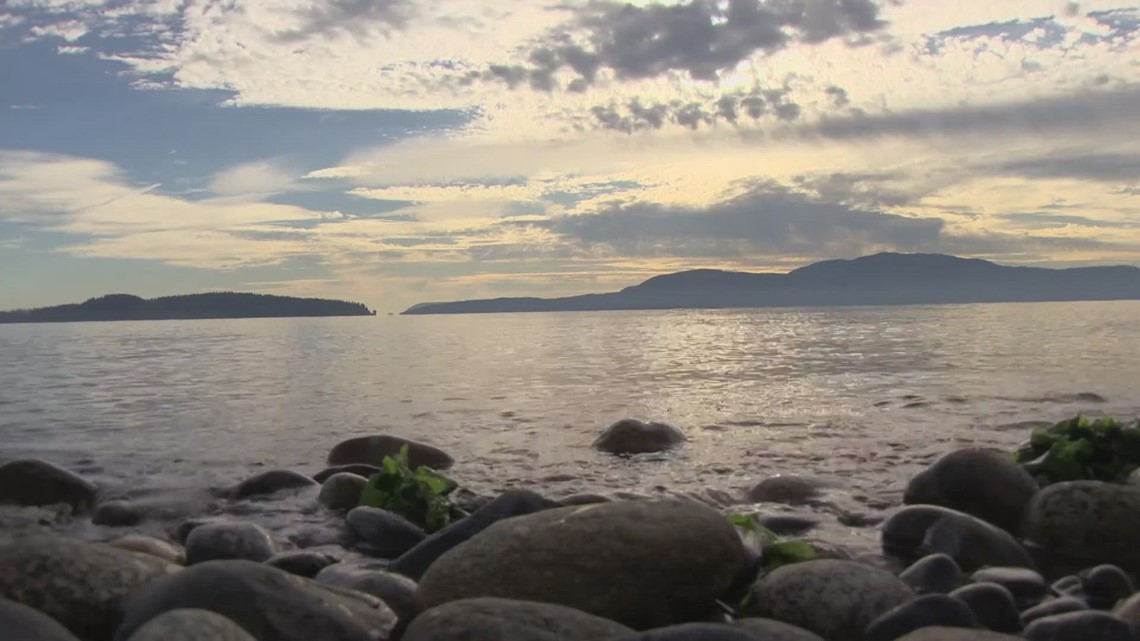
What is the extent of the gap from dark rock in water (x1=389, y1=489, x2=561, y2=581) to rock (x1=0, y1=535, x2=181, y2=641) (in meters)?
1.92

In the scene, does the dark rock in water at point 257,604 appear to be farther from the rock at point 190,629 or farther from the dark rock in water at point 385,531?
the dark rock in water at point 385,531

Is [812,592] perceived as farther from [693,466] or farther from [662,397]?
[662,397]

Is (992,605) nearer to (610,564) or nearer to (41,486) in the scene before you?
(610,564)

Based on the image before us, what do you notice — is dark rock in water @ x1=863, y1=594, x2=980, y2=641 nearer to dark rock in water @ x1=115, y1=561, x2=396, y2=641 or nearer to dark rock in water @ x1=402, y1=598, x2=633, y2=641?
dark rock in water @ x1=402, y1=598, x2=633, y2=641

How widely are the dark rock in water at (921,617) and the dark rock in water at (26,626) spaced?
4.41 meters

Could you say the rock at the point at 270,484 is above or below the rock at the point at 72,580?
below

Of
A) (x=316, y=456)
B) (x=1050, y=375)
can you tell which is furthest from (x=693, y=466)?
(x=1050, y=375)

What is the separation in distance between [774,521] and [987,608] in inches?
137

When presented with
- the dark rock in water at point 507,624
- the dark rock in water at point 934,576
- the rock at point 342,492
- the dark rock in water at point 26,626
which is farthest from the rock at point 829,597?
the rock at point 342,492

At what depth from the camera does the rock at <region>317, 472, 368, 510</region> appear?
10.4 meters

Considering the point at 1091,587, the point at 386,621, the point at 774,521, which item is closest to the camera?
the point at 386,621

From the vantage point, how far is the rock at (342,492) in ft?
34.2

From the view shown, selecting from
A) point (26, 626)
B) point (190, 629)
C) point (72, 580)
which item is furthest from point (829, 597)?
Answer: point (72, 580)

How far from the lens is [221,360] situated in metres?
40.1
